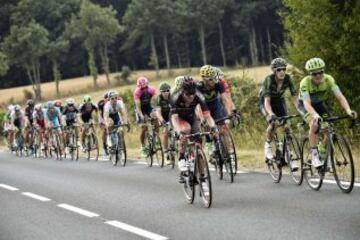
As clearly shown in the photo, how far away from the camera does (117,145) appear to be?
697 inches

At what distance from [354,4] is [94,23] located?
255 ft

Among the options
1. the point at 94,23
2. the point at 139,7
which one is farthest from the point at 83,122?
the point at 139,7

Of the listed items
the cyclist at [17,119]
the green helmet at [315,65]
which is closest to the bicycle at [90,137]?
the cyclist at [17,119]

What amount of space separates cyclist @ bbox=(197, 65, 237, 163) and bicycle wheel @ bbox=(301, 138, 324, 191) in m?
1.94

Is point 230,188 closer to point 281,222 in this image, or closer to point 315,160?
point 315,160

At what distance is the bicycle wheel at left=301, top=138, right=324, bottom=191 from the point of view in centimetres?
1009

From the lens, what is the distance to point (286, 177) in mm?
12055

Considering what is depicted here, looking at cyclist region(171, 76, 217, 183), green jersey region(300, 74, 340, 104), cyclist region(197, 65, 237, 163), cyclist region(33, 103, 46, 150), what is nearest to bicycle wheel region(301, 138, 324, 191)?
green jersey region(300, 74, 340, 104)

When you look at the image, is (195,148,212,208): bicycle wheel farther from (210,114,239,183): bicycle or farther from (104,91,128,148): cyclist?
(104,91,128,148): cyclist

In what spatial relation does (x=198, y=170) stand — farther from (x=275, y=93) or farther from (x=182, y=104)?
(x=275, y=93)

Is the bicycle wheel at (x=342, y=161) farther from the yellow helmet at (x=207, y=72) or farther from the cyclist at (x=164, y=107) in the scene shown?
the cyclist at (x=164, y=107)

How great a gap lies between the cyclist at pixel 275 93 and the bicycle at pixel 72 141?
1129 cm

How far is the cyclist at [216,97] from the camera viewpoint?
463 inches

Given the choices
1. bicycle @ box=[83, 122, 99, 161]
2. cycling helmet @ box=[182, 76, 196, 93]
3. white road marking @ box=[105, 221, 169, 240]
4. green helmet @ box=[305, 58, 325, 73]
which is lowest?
white road marking @ box=[105, 221, 169, 240]
